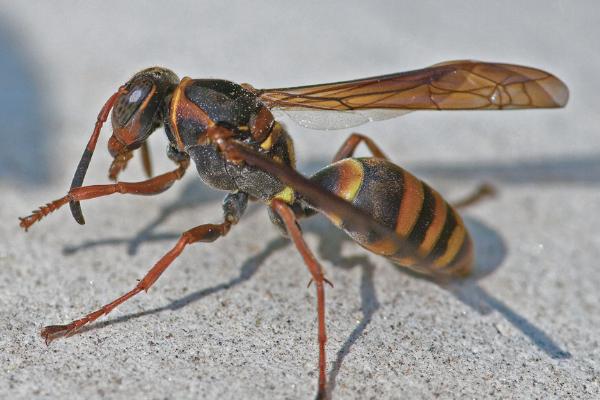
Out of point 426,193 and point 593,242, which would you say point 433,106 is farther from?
point 593,242

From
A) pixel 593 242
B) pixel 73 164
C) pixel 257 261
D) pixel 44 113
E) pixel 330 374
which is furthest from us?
pixel 44 113

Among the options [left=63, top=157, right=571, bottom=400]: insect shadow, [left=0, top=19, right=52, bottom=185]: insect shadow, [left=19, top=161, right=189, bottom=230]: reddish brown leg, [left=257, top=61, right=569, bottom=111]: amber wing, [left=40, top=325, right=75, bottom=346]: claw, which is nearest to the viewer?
[left=40, top=325, right=75, bottom=346]: claw

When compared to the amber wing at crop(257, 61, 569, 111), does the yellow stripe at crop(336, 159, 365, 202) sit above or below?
below

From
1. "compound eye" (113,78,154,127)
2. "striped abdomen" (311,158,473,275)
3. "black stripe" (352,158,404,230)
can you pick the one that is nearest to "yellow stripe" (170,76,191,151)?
"compound eye" (113,78,154,127)

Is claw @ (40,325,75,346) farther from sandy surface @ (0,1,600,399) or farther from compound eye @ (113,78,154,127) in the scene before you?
compound eye @ (113,78,154,127)

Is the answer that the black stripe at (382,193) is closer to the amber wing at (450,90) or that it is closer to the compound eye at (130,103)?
the amber wing at (450,90)

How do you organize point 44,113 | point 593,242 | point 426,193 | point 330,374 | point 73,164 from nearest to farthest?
point 330,374 < point 426,193 < point 593,242 < point 73,164 < point 44,113

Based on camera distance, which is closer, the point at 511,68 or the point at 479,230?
the point at 511,68

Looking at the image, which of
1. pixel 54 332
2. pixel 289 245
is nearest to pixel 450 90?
pixel 289 245

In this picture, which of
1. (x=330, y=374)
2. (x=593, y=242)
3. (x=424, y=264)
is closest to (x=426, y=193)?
(x=424, y=264)
